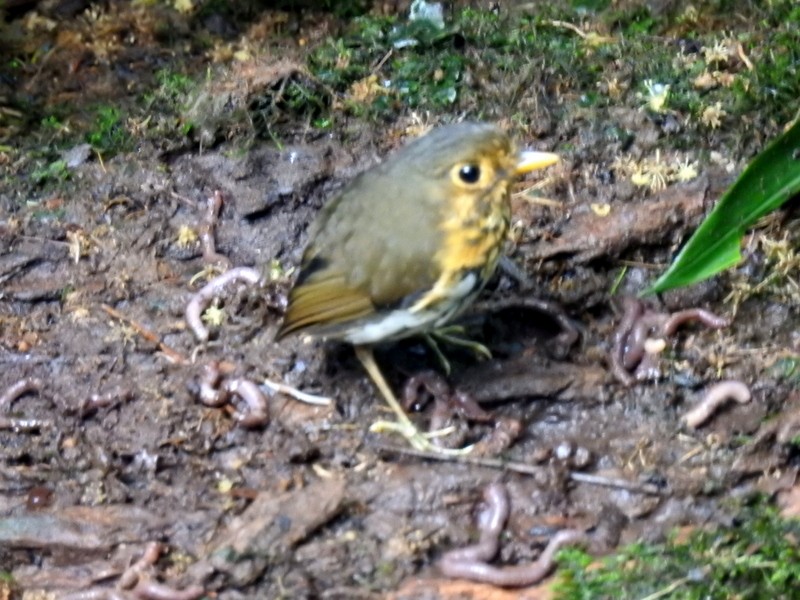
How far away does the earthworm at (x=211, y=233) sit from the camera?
4.61 meters

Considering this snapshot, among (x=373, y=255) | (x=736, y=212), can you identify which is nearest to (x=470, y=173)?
(x=373, y=255)

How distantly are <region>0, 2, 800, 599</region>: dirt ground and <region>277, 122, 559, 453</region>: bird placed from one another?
372mm

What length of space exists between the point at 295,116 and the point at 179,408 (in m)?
1.74

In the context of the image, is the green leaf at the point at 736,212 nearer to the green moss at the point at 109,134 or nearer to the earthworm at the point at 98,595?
the earthworm at the point at 98,595

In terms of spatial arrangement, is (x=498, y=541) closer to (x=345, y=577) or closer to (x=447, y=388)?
(x=345, y=577)

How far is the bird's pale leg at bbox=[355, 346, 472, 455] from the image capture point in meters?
3.76

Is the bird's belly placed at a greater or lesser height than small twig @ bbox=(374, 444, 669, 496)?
greater

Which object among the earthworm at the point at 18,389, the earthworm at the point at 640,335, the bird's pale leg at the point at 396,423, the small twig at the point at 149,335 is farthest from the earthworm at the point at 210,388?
the earthworm at the point at 640,335

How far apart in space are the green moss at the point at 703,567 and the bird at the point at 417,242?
82cm

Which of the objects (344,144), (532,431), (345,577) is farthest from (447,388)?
(344,144)

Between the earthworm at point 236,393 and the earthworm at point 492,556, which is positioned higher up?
the earthworm at point 236,393

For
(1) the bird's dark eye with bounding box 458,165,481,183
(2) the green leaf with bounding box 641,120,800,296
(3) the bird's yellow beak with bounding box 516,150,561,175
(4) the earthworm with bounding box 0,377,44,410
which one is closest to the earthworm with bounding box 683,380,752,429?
(2) the green leaf with bounding box 641,120,800,296

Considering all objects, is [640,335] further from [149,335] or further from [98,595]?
[98,595]

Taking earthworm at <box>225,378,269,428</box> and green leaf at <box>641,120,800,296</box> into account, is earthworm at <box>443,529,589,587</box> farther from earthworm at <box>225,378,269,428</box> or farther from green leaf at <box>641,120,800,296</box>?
earthworm at <box>225,378,269,428</box>
